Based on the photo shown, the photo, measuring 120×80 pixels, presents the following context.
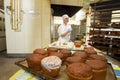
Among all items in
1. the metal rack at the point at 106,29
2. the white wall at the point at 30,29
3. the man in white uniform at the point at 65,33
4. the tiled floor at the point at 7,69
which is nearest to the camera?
the man in white uniform at the point at 65,33

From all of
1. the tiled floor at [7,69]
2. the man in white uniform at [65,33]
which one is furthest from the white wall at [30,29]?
A: the man in white uniform at [65,33]

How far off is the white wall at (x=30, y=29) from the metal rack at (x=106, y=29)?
160cm

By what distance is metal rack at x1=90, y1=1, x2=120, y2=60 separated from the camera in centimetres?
363

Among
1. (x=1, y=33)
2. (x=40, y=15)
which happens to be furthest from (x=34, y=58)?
(x=1, y=33)

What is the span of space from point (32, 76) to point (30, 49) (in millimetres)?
3697

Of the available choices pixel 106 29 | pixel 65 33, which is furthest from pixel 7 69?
pixel 106 29

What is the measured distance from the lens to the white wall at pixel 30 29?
4.25 meters

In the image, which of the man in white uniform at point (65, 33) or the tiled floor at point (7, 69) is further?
the tiled floor at point (7, 69)

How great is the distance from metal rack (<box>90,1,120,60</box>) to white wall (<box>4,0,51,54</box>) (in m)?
1.60

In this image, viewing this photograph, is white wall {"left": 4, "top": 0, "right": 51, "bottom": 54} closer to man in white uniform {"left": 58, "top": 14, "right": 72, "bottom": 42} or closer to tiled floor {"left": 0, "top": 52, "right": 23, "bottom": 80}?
tiled floor {"left": 0, "top": 52, "right": 23, "bottom": 80}

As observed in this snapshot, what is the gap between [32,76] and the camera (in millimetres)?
826

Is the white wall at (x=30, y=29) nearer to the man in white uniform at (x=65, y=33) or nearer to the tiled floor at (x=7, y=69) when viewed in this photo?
→ the tiled floor at (x=7, y=69)

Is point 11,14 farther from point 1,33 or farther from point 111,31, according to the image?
point 111,31

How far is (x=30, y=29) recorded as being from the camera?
4.34 m
